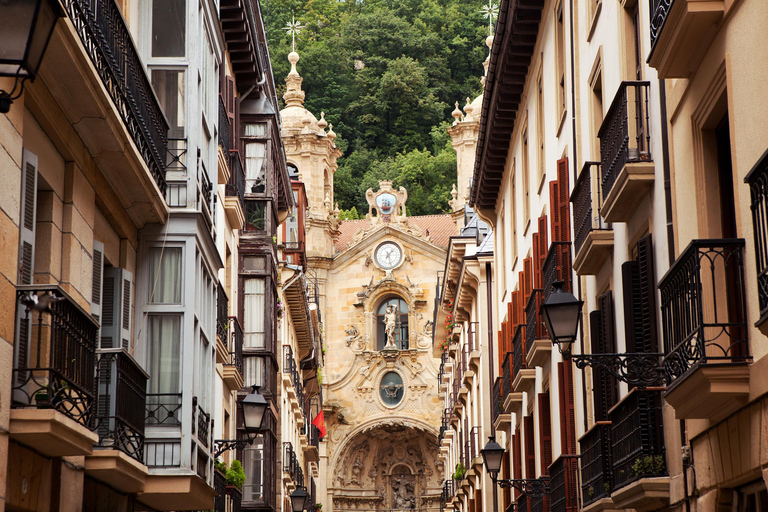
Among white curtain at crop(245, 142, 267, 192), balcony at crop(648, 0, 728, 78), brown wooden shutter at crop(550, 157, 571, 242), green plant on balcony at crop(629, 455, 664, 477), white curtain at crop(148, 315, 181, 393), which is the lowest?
green plant on balcony at crop(629, 455, 664, 477)

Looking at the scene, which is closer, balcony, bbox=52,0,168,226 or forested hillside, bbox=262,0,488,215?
balcony, bbox=52,0,168,226

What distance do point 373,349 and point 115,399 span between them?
199ft

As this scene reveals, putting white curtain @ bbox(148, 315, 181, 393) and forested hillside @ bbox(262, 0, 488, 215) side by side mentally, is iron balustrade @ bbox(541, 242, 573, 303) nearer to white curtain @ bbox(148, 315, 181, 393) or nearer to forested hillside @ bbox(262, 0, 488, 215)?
white curtain @ bbox(148, 315, 181, 393)

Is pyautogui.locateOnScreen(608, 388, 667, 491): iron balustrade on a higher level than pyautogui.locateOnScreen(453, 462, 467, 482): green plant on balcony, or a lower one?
lower

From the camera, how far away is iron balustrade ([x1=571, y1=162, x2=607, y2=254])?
48.0 ft

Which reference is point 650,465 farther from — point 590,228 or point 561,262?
point 561,262

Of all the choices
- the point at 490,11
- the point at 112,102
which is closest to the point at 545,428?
the point at 112,102

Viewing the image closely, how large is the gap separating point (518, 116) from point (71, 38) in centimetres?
1715

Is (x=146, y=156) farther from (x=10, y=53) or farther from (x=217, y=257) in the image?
(x=10, y=53)

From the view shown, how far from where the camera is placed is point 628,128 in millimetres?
12609

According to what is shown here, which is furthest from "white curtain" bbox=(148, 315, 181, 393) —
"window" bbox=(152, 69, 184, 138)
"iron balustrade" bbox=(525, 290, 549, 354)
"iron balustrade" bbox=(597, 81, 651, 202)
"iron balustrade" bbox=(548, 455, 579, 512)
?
"iron balustrade" bbox=(525, 290, 549, 354)

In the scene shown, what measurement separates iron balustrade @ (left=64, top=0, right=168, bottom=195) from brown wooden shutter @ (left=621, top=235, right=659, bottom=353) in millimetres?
5650

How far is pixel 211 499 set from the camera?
16.4 meters

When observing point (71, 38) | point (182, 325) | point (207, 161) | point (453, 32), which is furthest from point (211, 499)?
point (453, 32)
